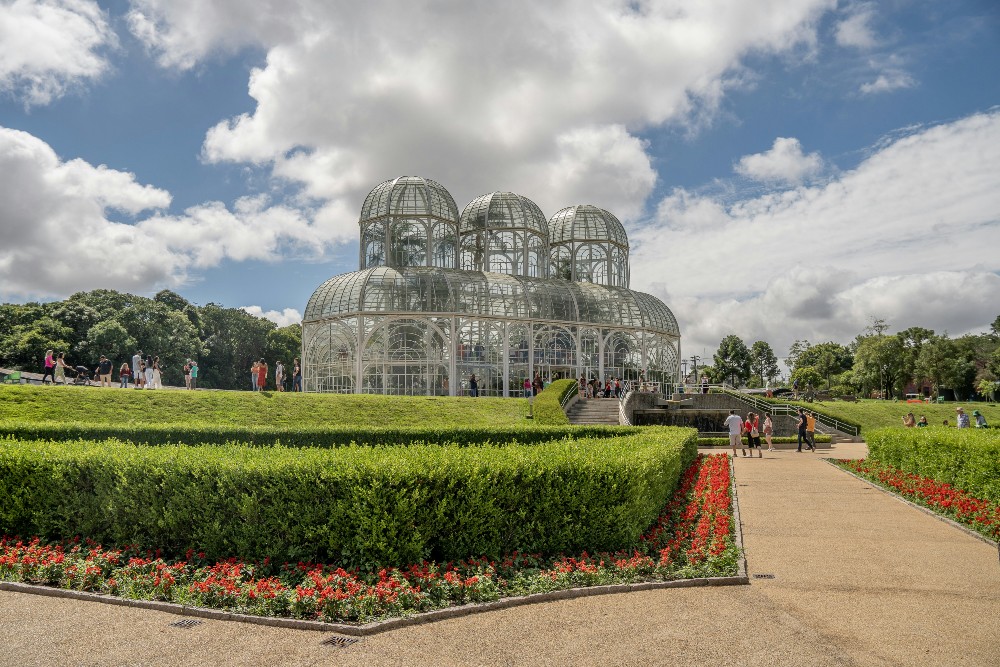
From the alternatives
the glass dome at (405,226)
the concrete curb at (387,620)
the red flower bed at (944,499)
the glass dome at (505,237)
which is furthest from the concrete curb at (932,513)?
the glass dome at (505,237)

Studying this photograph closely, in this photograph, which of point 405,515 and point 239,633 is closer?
point 239,633

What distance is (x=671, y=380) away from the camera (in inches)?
1874

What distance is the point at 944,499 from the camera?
12180 millimetres

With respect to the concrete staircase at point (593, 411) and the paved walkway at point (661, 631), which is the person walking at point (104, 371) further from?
the paved walkway at point (661, 631)

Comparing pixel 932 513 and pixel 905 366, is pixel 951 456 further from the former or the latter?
pixel 905 366

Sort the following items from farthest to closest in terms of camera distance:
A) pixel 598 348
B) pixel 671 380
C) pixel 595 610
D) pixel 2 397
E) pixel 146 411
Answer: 1. pixel 671 380
2. pixel 598 348
3. pixel 146 411
4. pixel 2 397
5. pixel 595 610

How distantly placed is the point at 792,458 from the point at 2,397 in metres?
24.2

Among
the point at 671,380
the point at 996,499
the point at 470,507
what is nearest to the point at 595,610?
the point at 470,507

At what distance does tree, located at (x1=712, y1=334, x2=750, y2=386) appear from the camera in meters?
91.8

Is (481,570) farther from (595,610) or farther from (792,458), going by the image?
(792,458)

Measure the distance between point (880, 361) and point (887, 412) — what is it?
3446 cm

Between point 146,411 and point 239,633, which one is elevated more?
point 146,411

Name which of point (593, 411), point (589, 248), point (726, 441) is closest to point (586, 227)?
point (589, 248)

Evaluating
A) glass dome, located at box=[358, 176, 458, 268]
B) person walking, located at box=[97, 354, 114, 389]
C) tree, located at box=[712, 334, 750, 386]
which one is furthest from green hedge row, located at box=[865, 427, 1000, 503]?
tree, located at box=[712, 334, 750, 386]
